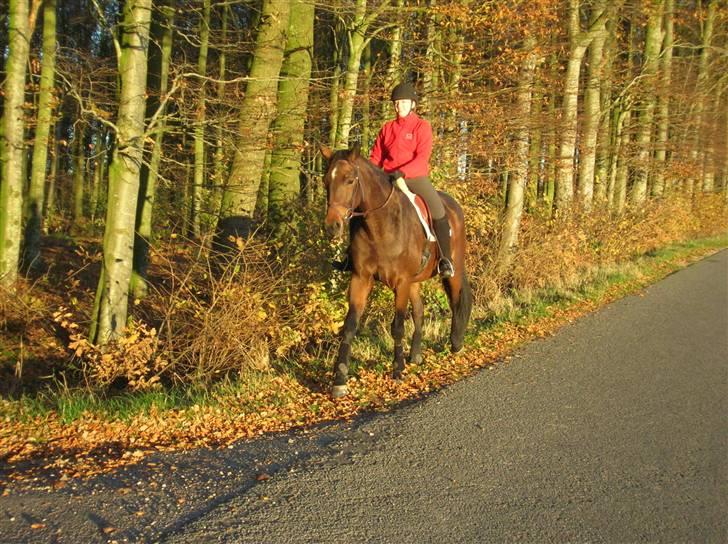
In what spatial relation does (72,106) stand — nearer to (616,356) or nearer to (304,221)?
(304,221)

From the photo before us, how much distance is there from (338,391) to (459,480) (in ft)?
7.62

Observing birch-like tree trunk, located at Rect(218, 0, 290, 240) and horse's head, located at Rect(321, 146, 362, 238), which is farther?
birch-like tree trunk, located at Rect(218, 0, 290, 240)

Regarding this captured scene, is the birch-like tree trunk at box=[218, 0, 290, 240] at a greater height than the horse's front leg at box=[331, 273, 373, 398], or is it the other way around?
the birch-like tree trunk at box=[218, 0, 290, 240]

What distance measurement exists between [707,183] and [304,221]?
31.8m

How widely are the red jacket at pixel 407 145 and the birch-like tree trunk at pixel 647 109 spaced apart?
Result: 17500mm

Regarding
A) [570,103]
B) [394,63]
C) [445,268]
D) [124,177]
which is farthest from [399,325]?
[570,103]

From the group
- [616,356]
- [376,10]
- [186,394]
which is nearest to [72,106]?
[376,10]

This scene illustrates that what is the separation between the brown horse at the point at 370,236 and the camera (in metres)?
6.14

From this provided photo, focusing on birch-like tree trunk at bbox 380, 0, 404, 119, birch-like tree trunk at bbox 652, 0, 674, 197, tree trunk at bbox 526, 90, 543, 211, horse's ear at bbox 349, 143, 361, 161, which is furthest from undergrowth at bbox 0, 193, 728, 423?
birch-like tree trunk at bbox 652, 0, 674, 197

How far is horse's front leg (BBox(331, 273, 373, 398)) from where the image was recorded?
6492mm

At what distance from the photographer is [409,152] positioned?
23.9 ft

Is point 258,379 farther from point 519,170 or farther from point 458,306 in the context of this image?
point 519,170

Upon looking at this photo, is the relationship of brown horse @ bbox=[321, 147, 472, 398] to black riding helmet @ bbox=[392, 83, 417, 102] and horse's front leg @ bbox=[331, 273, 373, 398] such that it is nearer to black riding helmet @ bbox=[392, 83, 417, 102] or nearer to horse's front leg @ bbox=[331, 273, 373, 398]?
horse's front leg @ bbox=[331, 273, 373, 398]

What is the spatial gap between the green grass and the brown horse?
31.7 inches
